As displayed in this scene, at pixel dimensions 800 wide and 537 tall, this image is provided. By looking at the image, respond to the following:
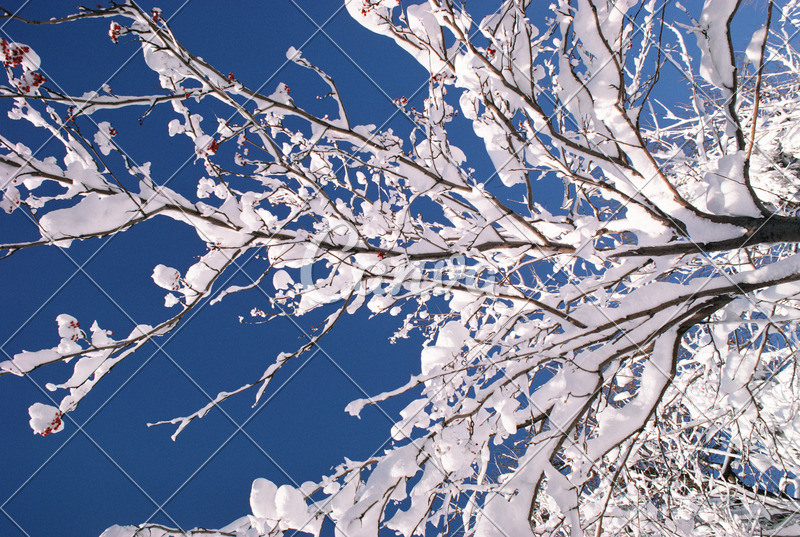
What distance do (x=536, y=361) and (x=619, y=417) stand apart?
1.60ft

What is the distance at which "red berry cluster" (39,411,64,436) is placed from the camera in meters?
1.65

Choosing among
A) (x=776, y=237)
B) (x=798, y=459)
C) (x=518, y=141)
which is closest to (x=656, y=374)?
(x=776, y=237)

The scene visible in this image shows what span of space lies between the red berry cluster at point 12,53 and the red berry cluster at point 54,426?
1.44 metres

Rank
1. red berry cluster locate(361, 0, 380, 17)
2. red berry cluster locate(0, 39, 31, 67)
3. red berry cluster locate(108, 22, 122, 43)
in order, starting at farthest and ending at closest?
red berry cluster locate(361, 0, 380, 17) → red berry cluster locate(108, 22, 122, 43) → red berry cluster locate(0, 39, 31, 67)

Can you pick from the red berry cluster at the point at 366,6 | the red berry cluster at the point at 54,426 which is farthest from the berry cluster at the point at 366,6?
the red berry cluster at the point at 54,426

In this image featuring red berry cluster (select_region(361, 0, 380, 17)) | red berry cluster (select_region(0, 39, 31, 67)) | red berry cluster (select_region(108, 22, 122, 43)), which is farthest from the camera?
red berry cluster (select_region(361, 0, 380, 17))

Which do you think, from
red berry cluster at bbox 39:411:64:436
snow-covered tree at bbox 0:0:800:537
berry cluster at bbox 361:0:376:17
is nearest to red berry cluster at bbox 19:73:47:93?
snow-covered tree at bbox 0:0:800:537

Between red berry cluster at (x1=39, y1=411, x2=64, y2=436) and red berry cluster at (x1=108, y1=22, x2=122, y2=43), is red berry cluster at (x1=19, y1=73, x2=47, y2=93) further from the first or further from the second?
red berry cluster at (x1=39, y1=411, x2=64, y2=436)

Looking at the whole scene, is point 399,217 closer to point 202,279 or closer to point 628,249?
point 202,279

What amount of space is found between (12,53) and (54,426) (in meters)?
1.50

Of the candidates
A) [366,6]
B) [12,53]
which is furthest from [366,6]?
[12,53]

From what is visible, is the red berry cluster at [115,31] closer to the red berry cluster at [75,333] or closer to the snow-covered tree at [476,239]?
the snow-covered tree at [476,239]

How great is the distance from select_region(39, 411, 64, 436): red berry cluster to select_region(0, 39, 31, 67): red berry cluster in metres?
1.44

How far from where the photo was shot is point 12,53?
1448mm
